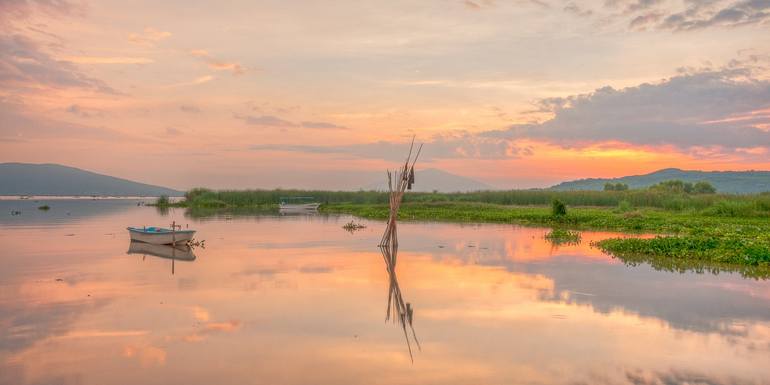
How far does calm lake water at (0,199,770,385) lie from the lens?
25.6ft

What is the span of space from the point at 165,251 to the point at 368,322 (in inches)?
530

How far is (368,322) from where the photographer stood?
10.5 meters

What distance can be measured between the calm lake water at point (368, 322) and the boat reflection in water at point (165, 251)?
0.85m

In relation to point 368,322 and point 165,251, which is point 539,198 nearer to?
point 165,251

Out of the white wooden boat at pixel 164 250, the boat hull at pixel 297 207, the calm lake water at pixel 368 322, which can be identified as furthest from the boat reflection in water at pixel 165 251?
the boat hull at pixel 297 207

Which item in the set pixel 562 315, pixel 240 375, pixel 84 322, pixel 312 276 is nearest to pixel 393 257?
pixel 312 276

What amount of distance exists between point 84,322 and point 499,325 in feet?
24.1

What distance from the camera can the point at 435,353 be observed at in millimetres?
8633

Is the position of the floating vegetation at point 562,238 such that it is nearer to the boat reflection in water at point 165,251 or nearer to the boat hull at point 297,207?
the boat reflection in water at point 165,251

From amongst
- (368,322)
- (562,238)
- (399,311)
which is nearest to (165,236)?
(399,311)

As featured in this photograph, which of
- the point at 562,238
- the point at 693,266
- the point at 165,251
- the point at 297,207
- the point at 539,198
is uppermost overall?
the point at 539,198

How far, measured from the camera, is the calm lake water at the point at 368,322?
780 centimetres

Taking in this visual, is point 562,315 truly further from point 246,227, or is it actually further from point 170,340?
point 246,227

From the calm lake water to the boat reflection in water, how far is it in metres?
0.85
